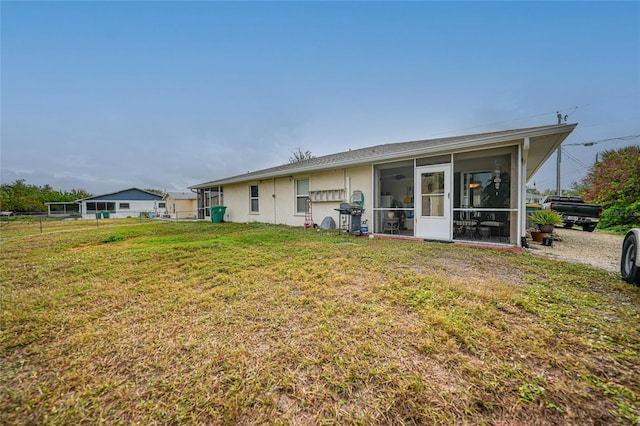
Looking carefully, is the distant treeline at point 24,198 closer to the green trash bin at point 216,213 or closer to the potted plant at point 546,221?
the green trash bin at point 216,213

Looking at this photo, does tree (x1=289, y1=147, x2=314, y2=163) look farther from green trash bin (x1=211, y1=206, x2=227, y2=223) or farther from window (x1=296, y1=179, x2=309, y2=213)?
window (x1=296, y1=179, x2=309, y2=213)

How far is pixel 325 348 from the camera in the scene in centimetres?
187

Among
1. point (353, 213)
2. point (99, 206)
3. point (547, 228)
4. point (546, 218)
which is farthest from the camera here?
point (99, 206)

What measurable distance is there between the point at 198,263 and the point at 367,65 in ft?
35.1

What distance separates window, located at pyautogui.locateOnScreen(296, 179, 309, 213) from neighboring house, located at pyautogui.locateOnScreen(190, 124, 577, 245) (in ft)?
0.13

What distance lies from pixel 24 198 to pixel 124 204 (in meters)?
9.42

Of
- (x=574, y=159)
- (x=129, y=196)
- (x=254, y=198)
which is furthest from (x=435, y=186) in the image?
(x=129, y=196)

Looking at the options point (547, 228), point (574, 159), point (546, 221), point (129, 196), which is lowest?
point (547, 228)

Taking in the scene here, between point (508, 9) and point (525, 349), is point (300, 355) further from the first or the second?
point (508, 9)

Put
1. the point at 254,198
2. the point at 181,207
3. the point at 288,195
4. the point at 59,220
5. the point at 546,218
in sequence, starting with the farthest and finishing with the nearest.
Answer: the point at 181,207, the point at 59,220, the point at 254,198, the point at 288,195, the point at 546,218

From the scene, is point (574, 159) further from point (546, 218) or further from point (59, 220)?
point (59, 220)

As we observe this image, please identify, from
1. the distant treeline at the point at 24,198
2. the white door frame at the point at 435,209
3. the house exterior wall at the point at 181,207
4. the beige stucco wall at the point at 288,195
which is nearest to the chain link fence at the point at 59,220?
the house exterior wall at the point at 181,207

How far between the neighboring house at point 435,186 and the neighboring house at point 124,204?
22447 mm

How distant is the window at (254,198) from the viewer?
11859 millimetres
